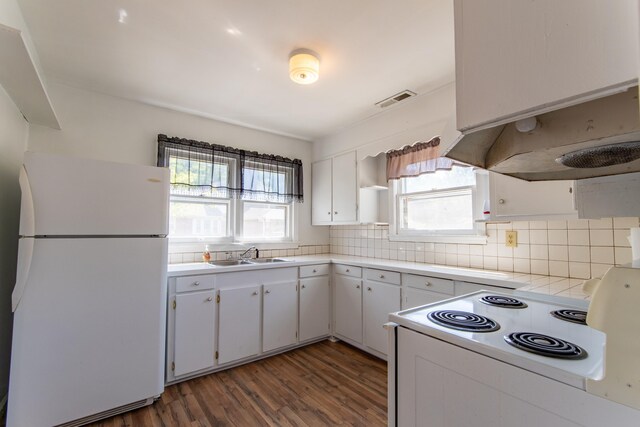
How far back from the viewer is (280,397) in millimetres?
2117

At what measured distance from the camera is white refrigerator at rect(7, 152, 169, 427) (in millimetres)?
1665

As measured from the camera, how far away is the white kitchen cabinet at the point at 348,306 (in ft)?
9.40

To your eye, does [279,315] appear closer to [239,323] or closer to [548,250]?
[239,323]

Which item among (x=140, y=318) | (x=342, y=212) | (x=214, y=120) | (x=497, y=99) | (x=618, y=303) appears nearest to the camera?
(x=497, y=99)

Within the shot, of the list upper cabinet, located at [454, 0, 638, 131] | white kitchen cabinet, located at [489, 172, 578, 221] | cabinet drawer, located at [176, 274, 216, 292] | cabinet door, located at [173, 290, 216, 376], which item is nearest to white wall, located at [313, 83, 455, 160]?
white kitchen cabinet, located at [489, 172, 578, 221]

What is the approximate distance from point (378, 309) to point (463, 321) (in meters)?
1.60

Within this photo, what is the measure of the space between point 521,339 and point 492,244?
1.65 metres

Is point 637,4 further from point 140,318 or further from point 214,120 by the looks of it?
point 214,120

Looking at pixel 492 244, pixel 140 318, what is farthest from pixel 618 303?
pixel 140 318

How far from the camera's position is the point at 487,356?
917 mm

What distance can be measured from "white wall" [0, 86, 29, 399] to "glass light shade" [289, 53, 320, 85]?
178 cm

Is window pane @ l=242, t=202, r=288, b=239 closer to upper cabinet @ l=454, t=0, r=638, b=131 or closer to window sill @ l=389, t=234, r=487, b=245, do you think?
window sill @ l=389, t=234, r=487, b=245

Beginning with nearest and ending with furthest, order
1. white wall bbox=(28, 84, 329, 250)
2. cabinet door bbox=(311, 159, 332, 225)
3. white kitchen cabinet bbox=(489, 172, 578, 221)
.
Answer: white kitchen cabinet bbox=(489, 172, 578, 221), white wall bbox=(28, 84, 329, 250), cabinet door bbox=(311, 159, 332, 225)

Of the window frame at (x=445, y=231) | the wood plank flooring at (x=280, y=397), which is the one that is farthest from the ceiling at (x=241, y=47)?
the wood plank flooring at (x=280, y=397)
